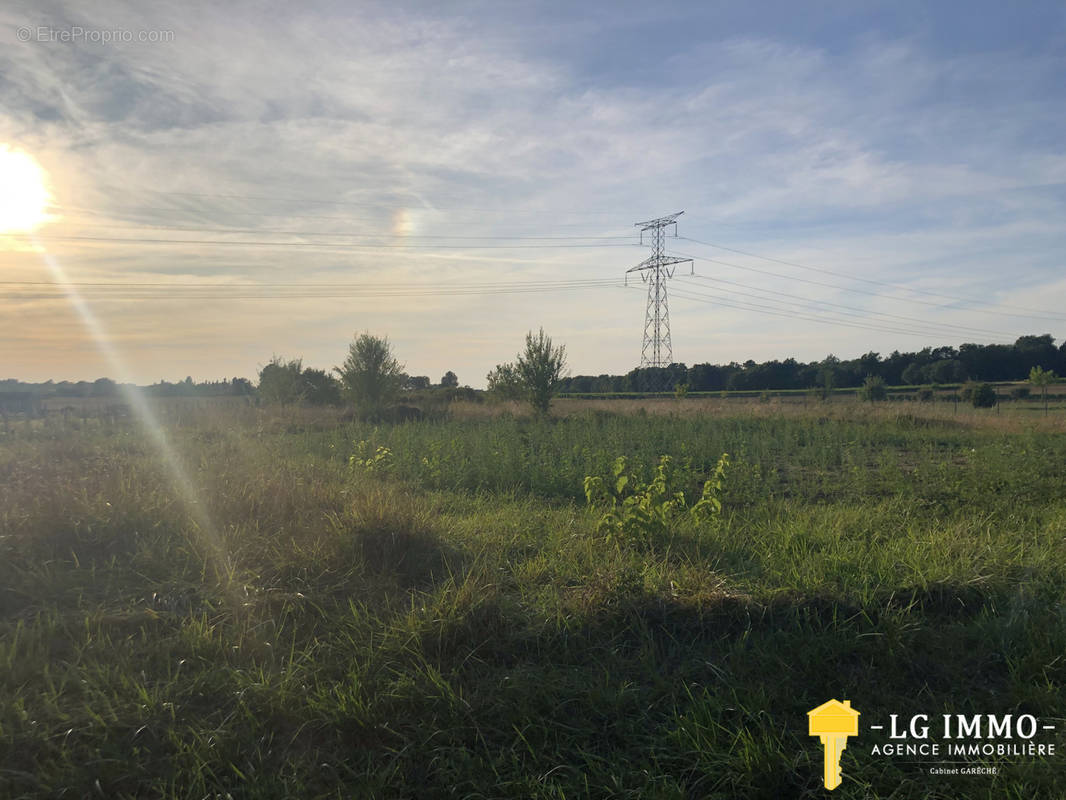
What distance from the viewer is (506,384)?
3058 cm

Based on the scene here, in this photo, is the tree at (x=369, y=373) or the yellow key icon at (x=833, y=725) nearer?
the yellow key icon at (x=833, y=725)

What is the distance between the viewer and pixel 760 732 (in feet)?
9.43

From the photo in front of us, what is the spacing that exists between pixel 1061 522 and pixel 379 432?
37.7 ft

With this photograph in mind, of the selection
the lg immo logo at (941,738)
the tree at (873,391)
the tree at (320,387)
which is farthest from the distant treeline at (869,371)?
the lg immo logo at (941,738)

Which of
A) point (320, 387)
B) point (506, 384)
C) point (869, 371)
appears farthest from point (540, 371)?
point (869, 371)

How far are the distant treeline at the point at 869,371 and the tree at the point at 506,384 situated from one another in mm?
12818

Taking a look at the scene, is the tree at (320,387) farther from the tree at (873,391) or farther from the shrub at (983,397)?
the shrub at (983,397)

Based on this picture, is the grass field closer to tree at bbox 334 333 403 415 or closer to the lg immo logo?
the lg immo logo

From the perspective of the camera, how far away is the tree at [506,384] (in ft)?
89.0

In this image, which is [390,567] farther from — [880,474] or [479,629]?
[880,474]

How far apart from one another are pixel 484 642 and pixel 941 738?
7.36 feet

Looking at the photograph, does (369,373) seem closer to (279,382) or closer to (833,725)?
(279,382)

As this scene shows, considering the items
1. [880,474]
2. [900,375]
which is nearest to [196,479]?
[880,474]

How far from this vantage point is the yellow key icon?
2.71 m
